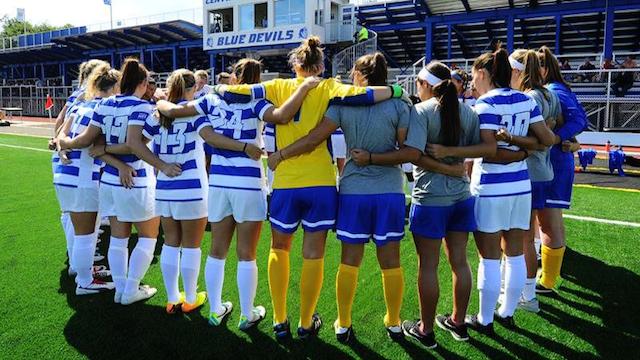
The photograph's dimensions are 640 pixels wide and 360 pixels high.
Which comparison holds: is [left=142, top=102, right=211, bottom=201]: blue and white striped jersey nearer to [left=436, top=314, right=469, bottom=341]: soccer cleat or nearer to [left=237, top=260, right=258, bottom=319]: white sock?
[left=237, top=260, right=258, bottom=319]: white sock

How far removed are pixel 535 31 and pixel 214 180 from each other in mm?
23966

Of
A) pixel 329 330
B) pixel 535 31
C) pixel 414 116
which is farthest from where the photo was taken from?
pixel 535 31

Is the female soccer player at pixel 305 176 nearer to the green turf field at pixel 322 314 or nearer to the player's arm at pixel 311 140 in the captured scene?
the player's arm at pixel 311 140

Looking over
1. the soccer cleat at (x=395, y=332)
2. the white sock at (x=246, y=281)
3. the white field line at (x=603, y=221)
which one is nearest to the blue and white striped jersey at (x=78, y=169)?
the white sock at (x=246, y=281)

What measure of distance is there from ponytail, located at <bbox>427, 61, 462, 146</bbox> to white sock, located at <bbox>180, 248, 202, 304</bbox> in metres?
1.91

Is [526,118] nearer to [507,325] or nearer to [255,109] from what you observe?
[507,325]

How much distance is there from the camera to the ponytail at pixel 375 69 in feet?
9.77

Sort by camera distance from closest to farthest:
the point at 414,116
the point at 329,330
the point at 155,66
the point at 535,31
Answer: the point at 414,116
the point at 329,330
the point at 535,31
the point at 155,66

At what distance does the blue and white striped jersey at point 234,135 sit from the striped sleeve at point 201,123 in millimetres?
43

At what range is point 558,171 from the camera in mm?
3848

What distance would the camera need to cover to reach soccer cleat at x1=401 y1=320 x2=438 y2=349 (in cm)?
313

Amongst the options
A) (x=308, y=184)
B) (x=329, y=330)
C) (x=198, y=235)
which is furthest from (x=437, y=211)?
(x=198, y=235)

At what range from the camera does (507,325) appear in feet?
11.2

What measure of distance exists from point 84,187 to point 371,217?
2.46 metres
